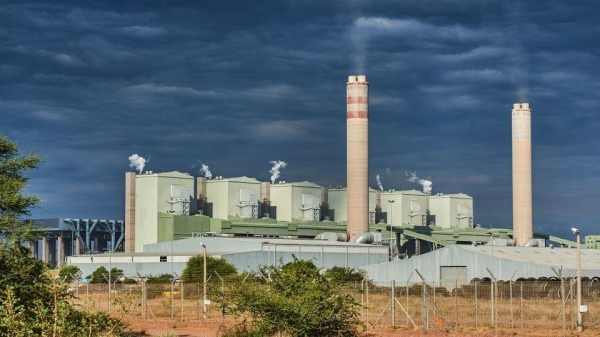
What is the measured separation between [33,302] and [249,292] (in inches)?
437

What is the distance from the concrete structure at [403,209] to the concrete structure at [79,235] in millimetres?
44388

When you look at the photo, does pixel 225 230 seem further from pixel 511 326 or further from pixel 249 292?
pixel 249 292

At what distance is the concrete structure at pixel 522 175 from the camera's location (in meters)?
131

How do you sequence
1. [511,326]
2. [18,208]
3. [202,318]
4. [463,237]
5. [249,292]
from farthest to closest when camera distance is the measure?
[463,237]
[202,318]
[511,326]
[18,208]
[249,292]

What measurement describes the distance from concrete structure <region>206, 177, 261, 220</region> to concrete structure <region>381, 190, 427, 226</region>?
28153 mm

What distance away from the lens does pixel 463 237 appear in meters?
151

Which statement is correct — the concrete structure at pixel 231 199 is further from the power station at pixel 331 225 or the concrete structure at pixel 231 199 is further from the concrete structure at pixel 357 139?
the concrete structure at pixel 357 139

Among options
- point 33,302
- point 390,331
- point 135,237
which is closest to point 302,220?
point 135,237

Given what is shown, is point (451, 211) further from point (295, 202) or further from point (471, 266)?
point (471, 266)

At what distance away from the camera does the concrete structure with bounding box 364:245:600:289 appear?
83.6 metres

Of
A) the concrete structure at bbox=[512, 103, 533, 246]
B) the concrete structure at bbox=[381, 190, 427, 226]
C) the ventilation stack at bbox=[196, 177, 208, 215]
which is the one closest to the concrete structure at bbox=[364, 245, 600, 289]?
the concrete structure at bbox=[512, 103, 533, 246]

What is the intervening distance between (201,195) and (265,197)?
13090mm

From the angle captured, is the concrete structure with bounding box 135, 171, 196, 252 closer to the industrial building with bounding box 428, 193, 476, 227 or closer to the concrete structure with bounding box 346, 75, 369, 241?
the concrete structure with bounding box 346, 75, 369, 241

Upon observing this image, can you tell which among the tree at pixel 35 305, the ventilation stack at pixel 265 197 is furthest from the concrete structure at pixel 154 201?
the tree at pixel 35 305
